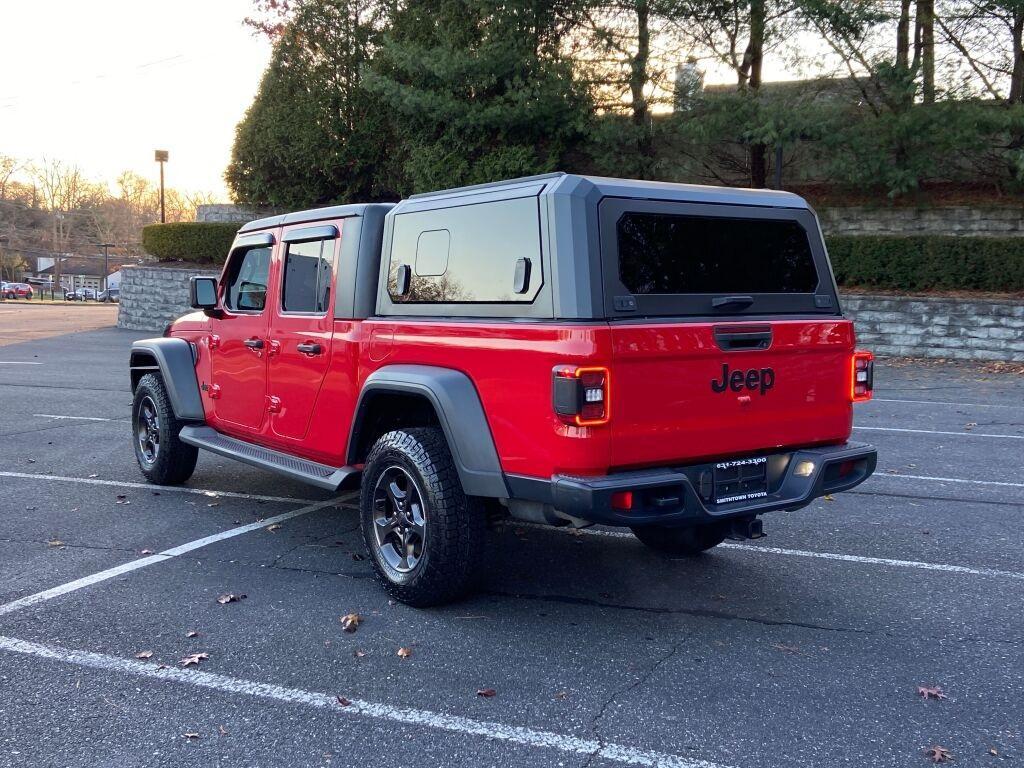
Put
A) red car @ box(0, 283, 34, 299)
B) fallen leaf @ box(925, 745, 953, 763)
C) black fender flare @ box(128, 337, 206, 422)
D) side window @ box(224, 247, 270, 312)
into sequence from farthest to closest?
red car @ box(0, 283, 34, 299) < black fender flare @ box(128, 337, 206, 422) < side window @ box(224, 247, 270, 312) < fallen leaf @ box(925, 745, 953, 763)

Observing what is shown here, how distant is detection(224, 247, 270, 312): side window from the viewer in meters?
6.00

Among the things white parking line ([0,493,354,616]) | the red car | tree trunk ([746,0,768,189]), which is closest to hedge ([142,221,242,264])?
tree trunk ([746,0,768,189])

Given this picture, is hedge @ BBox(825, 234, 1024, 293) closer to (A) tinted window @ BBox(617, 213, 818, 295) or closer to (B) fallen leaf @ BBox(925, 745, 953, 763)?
A: (A) tinted window @ BBox(617, 213, 818, 295)

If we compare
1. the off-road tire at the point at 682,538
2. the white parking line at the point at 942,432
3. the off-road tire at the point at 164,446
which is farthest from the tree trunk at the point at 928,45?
the off-road tire at the point at 164,446

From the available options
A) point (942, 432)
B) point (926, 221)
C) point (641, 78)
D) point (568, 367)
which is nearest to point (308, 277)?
point (568, 367)

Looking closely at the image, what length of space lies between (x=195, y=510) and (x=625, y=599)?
10.8 feet

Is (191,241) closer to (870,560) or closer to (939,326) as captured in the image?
(939,326)

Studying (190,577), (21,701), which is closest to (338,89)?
(190,577)

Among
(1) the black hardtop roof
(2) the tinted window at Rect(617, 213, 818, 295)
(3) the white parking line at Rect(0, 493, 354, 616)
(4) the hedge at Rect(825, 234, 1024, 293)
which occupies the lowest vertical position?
(3) the white parking line at Rect(0, 493, 354, 616)

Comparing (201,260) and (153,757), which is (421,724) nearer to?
(153,757)

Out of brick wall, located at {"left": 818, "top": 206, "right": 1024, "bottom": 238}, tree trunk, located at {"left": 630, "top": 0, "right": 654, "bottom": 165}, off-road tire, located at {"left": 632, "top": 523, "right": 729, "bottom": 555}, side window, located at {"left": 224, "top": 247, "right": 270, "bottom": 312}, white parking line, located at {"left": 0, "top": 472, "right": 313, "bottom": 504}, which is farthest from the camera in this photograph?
brick wall, located at {"left": 818, "top": 206, "right": 1024, "bottom": 238}

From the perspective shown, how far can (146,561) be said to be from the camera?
5.28m

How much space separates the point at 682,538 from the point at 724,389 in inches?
56.9

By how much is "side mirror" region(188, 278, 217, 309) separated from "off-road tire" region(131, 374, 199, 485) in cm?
91
